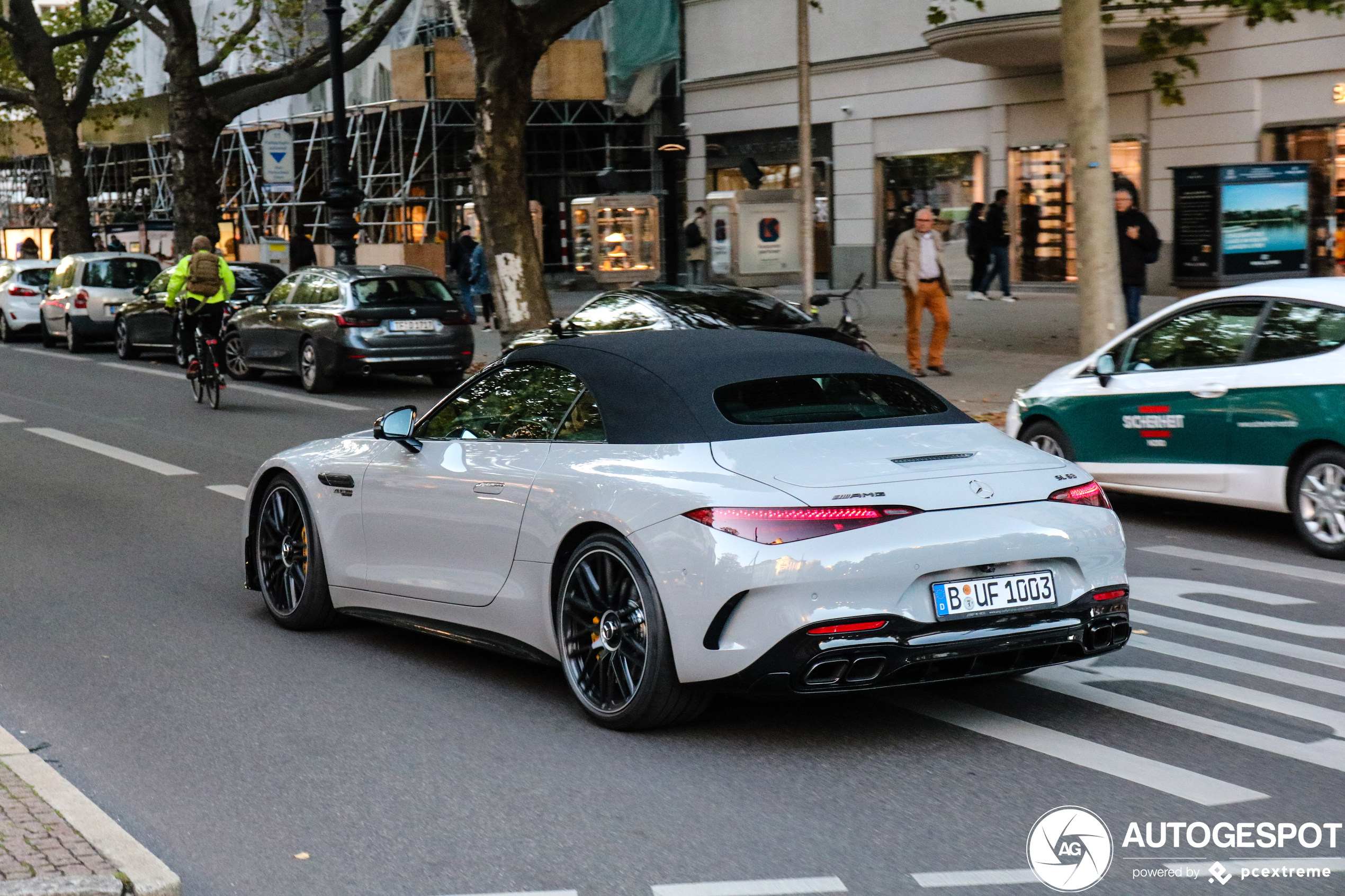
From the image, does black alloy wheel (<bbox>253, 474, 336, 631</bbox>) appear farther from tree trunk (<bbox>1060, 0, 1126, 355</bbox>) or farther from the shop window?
the shop window

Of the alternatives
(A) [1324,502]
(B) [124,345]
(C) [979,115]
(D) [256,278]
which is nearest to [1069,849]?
(A) [1324,502]

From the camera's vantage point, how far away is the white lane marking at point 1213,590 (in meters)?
8.08

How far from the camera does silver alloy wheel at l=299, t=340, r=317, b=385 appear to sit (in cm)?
2016

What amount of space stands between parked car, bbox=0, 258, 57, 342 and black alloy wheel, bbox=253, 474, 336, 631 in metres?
25.7

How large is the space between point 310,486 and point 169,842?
283cm

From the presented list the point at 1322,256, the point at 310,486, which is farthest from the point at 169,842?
the point at 1322,256

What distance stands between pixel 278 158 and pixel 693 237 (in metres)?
7.40

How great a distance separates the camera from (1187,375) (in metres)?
10.0

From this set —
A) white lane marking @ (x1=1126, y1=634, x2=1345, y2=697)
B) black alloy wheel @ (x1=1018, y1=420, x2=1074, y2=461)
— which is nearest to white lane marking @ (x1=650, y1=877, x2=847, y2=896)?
white lane marking @ (x1=1126, y1=634, x2=1345, y2=697)

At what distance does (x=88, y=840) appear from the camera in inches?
179

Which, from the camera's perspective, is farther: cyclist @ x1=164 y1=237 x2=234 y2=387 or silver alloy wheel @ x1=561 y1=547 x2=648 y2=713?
cyclist @ x1=164 y1=237 x2=234 y2=387

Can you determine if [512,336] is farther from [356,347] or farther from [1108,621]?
[1108,621]

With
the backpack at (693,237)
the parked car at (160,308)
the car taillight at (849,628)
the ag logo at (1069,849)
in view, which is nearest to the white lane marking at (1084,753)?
the ag logo at (1069,849)

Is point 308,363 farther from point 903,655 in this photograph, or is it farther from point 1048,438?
point 903,655
